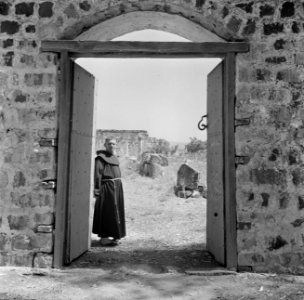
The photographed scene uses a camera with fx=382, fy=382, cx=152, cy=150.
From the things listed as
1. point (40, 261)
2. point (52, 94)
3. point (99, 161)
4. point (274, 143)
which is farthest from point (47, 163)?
point (274, 143)

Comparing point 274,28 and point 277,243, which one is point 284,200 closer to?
point 277,243

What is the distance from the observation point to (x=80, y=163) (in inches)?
196

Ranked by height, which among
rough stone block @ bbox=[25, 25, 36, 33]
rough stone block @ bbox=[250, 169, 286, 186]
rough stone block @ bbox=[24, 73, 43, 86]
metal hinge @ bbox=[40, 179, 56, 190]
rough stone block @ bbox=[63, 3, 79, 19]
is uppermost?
rough stone block @ bbox=[63, 3, 79, 19]

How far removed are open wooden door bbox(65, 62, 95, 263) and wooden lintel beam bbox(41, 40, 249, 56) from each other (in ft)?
1.01

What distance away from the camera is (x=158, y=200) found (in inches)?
469

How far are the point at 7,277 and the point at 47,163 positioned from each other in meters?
1.28

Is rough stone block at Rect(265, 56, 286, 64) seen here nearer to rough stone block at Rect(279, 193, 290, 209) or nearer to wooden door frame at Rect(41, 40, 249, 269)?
wooden door frame at Rect(41, 40, 249, 269)

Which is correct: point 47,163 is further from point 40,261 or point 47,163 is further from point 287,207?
point 287,207

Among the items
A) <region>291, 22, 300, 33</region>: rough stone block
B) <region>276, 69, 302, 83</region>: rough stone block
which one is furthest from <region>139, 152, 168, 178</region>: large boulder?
<region>291, 22, 300, 33</region>: rough stone block

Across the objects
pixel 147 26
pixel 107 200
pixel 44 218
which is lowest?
pixel 44 218

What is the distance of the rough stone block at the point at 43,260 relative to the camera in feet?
14.1

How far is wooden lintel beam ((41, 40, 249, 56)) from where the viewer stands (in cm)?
437

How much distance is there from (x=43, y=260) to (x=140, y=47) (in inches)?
105

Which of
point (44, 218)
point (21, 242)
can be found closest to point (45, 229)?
point (44, 218)
